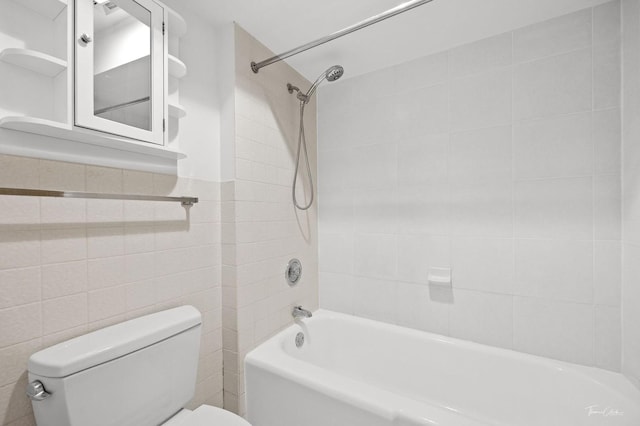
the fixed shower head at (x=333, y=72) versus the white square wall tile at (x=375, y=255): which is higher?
the fixed shower head at (x=333, y=72)

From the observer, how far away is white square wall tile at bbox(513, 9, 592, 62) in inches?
53.9

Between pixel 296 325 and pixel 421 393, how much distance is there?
2.73 feet

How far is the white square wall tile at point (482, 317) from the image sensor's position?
1.55 meters

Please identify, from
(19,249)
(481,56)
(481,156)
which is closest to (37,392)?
(19,249)

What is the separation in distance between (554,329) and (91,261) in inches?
82.4

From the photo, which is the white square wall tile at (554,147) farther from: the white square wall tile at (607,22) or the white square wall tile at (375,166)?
the white square wall tile at (375,166)

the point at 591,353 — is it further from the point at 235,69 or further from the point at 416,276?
the point at 235,69

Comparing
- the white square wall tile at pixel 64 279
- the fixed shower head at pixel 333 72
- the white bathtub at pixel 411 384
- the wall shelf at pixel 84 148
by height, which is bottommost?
the white bathtub at pixel 411 384

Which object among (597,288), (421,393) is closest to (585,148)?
(597,288)

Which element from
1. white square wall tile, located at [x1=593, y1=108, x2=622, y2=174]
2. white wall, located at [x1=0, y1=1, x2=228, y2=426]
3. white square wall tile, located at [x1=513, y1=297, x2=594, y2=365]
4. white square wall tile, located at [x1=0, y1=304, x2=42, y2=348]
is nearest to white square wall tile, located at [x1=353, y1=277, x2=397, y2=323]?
white square wall tile, located at [x1=513, y1=297, x2=594, y2=365]

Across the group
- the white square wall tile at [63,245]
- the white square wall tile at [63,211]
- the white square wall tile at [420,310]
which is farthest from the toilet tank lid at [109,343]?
the white square wall tile at [420,310]

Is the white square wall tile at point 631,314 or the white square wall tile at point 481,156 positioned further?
the white square wall tile at point 481,156

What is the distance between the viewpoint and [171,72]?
1235 mm

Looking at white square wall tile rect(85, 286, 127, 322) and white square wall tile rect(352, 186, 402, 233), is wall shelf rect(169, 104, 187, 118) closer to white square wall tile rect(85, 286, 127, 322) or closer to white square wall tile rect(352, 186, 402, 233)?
white square wall tile rect(85, 286, 127, 322)
